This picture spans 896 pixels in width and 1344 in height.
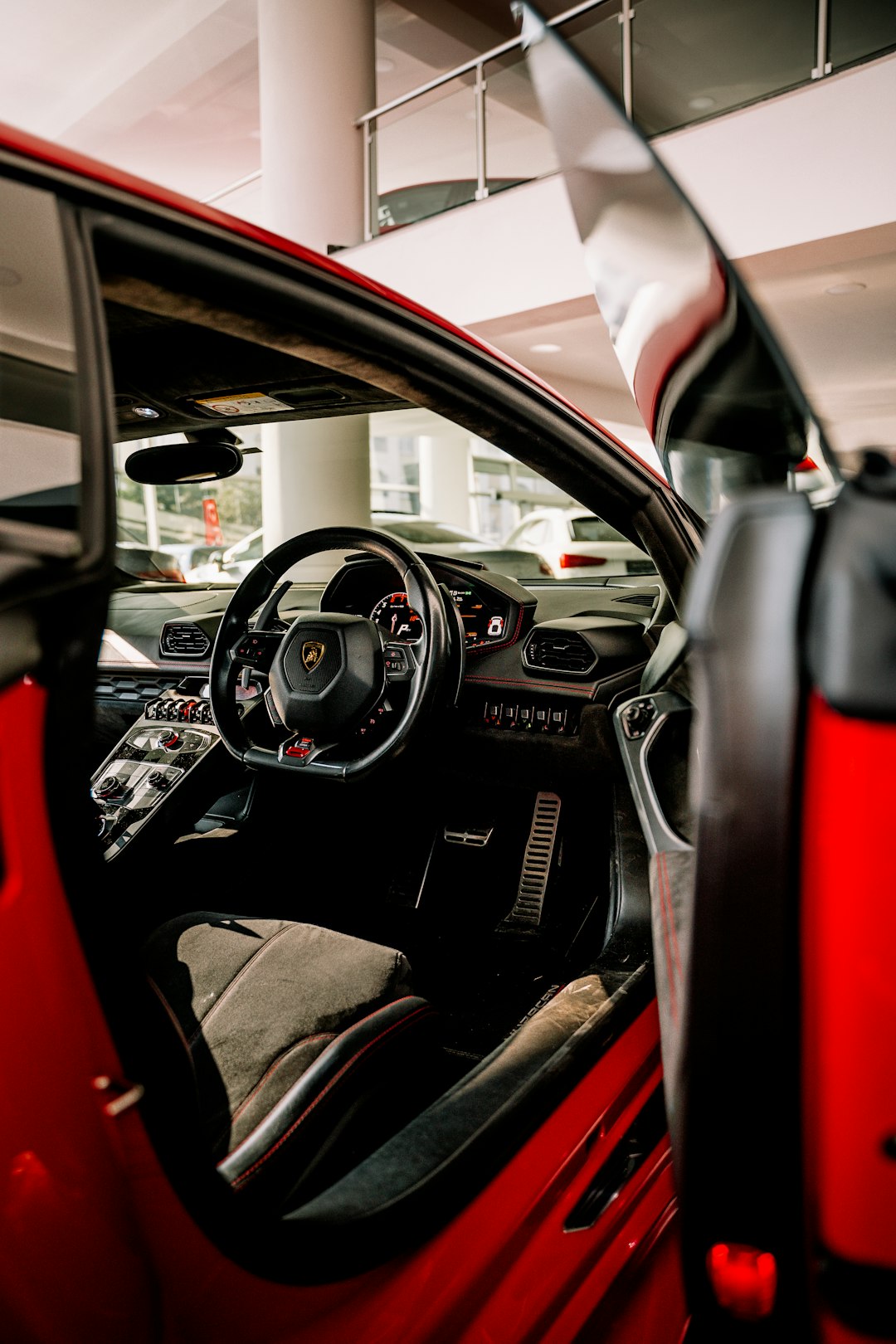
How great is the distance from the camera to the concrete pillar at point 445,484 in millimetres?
15172

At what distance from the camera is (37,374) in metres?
0.78

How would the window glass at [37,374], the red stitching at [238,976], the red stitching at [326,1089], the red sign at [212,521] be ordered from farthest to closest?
the red sign at [212,521] → the red stitching at [238,976] → the red stitching at [326,1089] → the window glass at [37,374]

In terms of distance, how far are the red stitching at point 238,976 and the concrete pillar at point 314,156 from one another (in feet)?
17.1

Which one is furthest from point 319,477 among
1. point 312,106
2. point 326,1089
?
point 326,1089

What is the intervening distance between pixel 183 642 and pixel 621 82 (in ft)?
17.4

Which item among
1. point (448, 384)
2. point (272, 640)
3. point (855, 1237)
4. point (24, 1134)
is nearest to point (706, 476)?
point (448, 384)

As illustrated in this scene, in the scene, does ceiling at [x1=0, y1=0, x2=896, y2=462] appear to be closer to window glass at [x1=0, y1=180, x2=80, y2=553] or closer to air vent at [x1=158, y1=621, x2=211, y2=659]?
air vent at [x1=158, y1=621, x2=211, y2=659]

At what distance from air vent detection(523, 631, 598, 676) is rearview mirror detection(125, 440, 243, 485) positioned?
82cm

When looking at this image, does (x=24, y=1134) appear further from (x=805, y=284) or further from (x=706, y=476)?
(x=805, y=284)

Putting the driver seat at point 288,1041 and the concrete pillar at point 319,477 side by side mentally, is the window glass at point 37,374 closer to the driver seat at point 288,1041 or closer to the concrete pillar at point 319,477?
the driver seat at point 288,1041

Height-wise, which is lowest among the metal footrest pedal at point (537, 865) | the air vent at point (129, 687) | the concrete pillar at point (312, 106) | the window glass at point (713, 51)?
the metal footrest pedal at point (537, 865)

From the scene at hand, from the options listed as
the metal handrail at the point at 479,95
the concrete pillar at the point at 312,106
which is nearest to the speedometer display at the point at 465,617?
the metal handrail at the point at 479,95

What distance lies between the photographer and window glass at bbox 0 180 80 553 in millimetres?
728

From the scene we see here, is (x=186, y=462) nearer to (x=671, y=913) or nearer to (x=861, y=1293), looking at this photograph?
(x=671, y=913)
